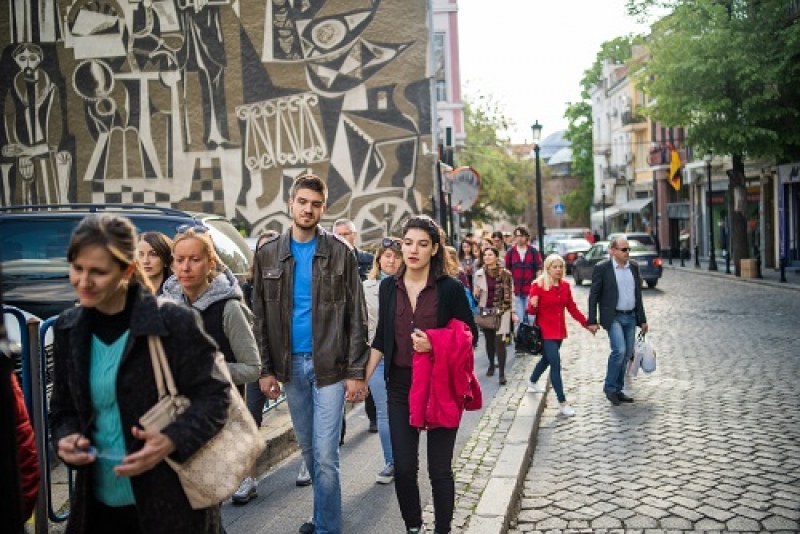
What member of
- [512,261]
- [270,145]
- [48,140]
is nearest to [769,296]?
[512,261]

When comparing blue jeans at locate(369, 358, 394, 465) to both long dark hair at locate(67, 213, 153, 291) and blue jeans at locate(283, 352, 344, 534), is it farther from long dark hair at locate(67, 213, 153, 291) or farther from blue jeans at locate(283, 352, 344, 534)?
long dark hair at locate(67, 213, 153, 291)

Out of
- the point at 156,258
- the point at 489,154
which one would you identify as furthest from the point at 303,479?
the point at 489,154

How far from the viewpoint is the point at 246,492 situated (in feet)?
18.9

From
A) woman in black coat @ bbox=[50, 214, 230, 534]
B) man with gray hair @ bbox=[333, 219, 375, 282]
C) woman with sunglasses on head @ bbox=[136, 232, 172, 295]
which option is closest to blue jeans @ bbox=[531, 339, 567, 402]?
man with gray hair @ bbox=[333, 219, 375, 282]

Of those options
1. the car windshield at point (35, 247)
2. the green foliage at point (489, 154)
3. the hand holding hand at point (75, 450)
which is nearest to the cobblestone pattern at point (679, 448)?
the hand holding hand at point (75, 450)

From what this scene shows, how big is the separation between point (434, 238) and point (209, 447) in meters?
2.20

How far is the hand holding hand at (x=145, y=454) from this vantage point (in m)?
2.76

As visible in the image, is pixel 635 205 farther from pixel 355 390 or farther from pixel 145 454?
pixel 145 454

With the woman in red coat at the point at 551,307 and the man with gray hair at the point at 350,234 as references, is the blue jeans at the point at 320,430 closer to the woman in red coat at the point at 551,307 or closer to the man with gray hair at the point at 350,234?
the man with gray hair at the point at 350,234

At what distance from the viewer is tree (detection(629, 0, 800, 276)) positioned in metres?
25.9

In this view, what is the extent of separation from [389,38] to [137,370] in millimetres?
20230

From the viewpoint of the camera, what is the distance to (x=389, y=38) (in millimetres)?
22141

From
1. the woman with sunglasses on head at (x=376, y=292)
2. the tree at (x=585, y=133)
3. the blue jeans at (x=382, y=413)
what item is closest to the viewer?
the blue jeans at (x=382, y=413)

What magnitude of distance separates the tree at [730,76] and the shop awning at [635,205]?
1019 inches
